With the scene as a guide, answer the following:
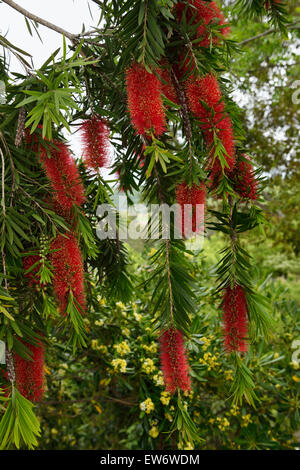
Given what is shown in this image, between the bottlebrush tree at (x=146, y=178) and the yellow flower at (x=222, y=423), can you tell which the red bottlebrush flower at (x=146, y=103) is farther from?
the yellow flower at (x=222, y=423)

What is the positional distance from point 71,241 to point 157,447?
142cm

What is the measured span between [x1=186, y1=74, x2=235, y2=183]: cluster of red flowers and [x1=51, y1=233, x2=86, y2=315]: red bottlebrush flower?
13.2 inches

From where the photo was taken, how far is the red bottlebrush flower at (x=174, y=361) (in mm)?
843

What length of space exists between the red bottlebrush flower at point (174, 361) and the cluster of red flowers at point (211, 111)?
0.37 m

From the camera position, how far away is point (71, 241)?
862mm

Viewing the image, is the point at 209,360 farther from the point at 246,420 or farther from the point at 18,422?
the point at 18,422

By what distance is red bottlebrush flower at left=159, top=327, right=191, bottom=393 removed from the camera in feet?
2.77

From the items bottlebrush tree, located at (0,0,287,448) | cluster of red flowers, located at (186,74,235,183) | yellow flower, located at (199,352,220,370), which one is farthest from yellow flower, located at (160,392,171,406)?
cluster of red flowers, located at (186,74,235,183)

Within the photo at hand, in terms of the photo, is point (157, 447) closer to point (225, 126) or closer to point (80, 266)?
point (80, 266)

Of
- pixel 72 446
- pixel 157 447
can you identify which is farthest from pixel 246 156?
pixel 72 446

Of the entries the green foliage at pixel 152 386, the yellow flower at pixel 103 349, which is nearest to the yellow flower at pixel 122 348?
the green foliage at pixel 152 386

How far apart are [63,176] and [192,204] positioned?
0.27m

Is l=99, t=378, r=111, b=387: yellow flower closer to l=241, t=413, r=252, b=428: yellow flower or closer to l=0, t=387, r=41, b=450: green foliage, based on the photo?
l=241, t=413, r=252, b=428: yellow flower

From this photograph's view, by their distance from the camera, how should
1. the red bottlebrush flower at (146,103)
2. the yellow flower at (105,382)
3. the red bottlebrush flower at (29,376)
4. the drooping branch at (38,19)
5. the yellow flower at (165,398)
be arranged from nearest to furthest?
1. the red bottlebrush flower at (146,103)
2. the red bottlebrush flower at (29,376)
3. the drooping branch at (38,19)
4. the yellow flower at (165,398)
5. the yellow flower at (105,382)
